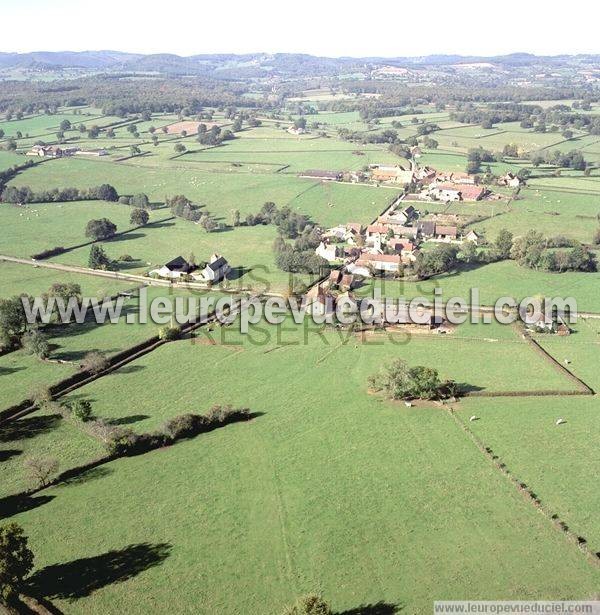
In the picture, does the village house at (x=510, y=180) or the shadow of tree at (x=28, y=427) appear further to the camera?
the village house at (x=510, y=180)

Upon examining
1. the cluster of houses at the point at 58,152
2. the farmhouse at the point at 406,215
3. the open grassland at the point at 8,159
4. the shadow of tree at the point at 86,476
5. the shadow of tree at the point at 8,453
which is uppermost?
the cluster of houses at the point at 58,152

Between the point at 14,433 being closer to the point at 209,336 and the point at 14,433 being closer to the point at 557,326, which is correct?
the point at 209,336

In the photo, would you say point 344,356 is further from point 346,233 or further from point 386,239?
point 346,233

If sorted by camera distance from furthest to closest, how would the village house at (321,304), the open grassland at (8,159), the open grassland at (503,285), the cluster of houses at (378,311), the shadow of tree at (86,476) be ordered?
the open grassland at (8,159)
the open grassland at (503,285)
the village house at (321,304)
the cluster of houses at (378,311)
the shadow of tree at (86,476)

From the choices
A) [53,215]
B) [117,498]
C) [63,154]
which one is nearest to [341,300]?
[117,498]

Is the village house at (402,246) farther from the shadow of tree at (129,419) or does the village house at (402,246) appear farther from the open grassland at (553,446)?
the shadow of tree at (129,419)

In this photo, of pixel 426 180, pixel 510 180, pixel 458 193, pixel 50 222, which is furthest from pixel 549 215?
pixel 50 222

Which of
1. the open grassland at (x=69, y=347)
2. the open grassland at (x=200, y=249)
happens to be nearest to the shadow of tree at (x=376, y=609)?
the open grassland at (x=69, y=347)
